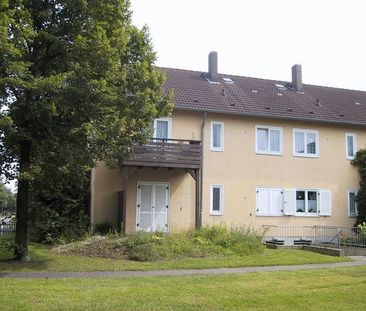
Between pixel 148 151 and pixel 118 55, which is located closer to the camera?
pixel 118 55

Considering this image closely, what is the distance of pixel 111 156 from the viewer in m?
16.0

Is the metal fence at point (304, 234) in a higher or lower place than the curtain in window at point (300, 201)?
lower

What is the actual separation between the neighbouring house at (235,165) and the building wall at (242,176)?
51mm

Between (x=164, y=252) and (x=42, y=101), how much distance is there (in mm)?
6816

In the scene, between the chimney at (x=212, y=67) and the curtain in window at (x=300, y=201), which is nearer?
the curtain in window at (x=300, y=201)

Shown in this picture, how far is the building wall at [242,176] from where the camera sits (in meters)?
23.5

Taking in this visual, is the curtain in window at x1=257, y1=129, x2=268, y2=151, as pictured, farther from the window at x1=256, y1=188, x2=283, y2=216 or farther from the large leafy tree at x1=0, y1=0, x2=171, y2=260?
the large leafy tree at x1=0, y1=0, x2=171, y2=260

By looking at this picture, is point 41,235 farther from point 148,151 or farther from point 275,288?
point 275,288

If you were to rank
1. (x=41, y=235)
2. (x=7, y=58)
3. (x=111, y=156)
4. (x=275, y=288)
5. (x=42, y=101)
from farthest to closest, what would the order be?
(x=41, y=235) → (x=111, y=156) → (x=42, y=101) → (x=7, y=58) → (x=275, y=288)

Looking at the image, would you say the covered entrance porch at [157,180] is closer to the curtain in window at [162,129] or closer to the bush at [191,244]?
the curtain in window at [162,129]

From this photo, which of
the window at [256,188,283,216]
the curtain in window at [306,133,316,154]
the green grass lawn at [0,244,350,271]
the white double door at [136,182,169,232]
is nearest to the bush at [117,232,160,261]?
the green grass lawn at [0,244,350,271]

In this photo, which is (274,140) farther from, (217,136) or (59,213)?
(59,213)

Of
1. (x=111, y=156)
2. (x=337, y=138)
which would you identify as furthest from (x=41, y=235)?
(x=337, y=138)

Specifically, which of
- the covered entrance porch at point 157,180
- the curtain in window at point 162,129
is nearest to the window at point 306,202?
the covered entrance porch at point 157,180
